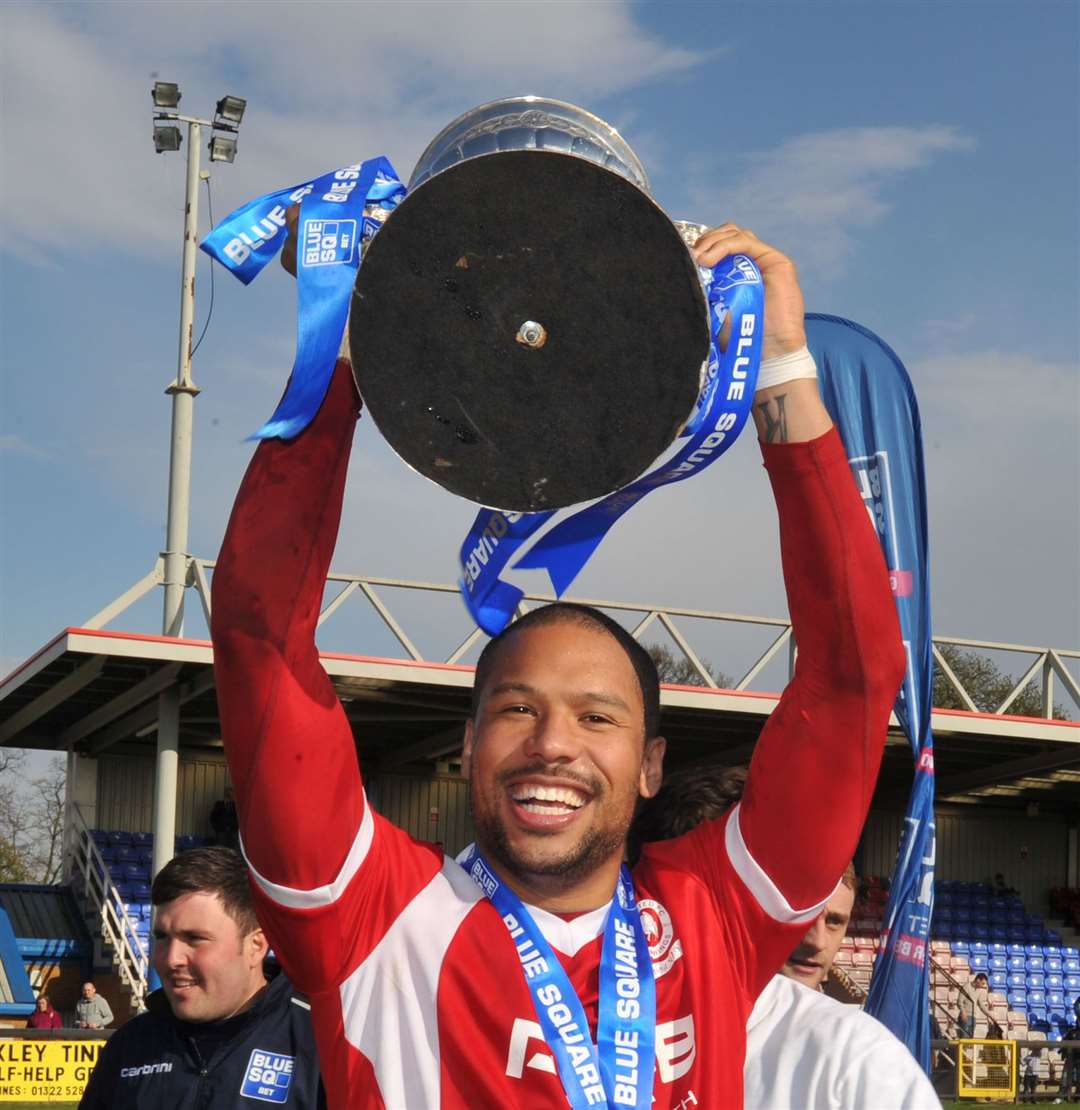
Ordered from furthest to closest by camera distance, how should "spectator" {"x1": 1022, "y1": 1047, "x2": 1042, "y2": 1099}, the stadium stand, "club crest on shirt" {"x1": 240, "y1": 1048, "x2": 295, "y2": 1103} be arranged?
the stadium stand < "spectator" {"x1": 1022, "y1": 1047, "x2": 1042, "y2": 1099} < "club crest on shirt" {"x1": 240, "y1": 1048, "x2": 295, "y2": 1103}

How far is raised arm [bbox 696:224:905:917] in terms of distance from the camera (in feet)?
7.98

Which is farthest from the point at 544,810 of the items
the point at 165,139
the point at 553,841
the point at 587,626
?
the point at 165,139

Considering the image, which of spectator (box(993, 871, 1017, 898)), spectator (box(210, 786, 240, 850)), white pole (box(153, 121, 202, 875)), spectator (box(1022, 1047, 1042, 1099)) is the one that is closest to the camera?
white pole (box(153, 121, 202, 875))

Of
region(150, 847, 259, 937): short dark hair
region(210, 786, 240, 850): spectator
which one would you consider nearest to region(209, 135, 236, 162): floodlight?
region(210, 786, 240, 850): spectator

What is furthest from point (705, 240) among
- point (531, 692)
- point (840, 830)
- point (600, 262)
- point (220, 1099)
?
point (220, 1099)

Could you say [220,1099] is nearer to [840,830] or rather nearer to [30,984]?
[840,830]

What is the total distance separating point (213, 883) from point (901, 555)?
11.3 feet

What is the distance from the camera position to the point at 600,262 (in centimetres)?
214

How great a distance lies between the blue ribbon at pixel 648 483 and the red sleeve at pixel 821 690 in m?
0.17

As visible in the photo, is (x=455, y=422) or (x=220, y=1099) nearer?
(x=455, y=422)

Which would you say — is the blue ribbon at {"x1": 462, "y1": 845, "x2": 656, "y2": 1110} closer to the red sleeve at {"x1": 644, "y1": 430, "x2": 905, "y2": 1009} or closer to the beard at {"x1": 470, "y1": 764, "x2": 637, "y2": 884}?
the beard at {"x1": 470, "y1": 764, "x2": 637, "y2": 884}

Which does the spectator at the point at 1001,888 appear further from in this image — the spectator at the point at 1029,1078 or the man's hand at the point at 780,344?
the man's hand at the point at 780,344

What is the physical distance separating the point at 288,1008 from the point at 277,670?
223cm

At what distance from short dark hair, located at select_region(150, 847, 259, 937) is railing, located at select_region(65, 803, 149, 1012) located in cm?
1447
